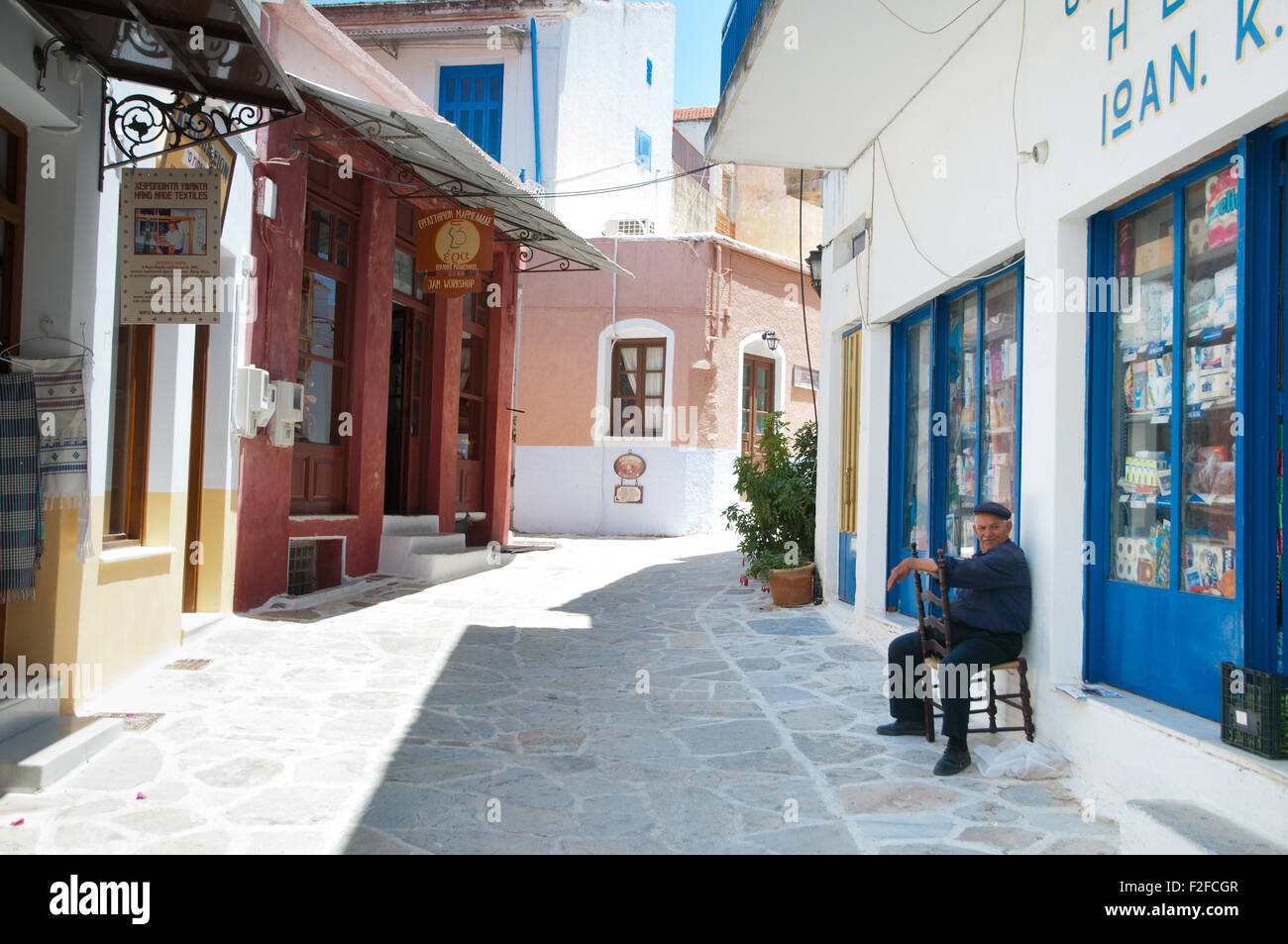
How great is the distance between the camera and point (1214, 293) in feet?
12.8

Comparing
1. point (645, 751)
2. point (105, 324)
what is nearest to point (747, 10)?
point (105, 324)

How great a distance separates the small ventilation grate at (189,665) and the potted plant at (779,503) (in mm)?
5584

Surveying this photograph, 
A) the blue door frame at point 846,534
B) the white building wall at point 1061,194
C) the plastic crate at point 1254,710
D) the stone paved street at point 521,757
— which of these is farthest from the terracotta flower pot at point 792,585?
the plastic crate at point 1254,710

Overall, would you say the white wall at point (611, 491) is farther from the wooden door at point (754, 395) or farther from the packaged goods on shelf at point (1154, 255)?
the packaged goods on shelf at point (1154, 255)

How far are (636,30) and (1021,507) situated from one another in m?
18.6

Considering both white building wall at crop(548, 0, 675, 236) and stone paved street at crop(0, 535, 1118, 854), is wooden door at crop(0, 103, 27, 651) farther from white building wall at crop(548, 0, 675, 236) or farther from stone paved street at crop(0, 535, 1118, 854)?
white building wall at crop(548, 0, 675, 236)

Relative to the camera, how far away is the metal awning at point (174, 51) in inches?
174

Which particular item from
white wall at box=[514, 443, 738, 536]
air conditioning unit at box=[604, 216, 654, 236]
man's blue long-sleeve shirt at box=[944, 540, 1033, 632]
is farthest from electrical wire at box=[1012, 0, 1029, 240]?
air conditioning unit at box=[604, 216, 654, 236]

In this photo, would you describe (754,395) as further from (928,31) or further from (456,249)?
(928,31)

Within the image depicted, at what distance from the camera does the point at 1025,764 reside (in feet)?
14.5

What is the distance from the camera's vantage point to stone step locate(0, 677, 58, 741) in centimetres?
439

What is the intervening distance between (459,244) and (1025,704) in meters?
7.77

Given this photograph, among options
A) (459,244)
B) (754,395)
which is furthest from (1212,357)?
(754,395)

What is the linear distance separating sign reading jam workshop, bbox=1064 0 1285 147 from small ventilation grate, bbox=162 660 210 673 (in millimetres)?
6198
